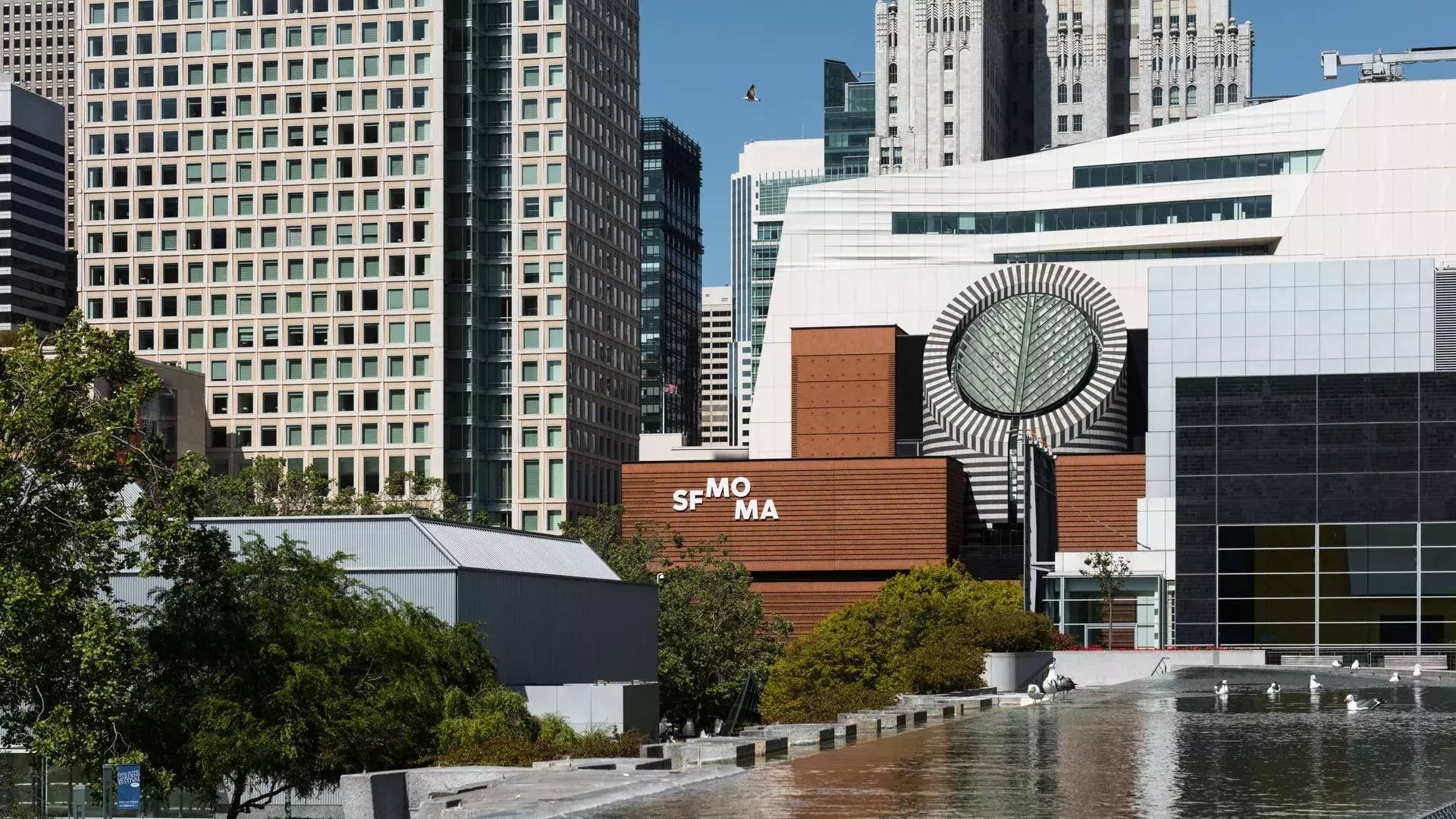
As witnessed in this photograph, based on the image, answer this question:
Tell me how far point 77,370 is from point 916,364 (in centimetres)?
10403

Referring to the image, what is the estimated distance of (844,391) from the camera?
474ft

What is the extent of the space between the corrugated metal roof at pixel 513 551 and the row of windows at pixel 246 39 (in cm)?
10469

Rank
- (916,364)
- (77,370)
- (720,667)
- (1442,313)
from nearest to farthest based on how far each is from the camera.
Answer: (77,370)
(720,667)
(1442,313)
(916,364)

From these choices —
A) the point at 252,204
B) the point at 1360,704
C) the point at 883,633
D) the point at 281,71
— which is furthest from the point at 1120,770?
the point at 281,71

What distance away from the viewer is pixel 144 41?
18962 centimetres

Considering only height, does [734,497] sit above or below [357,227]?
below

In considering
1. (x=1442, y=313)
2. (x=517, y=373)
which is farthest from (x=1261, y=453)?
(x=517, y=373)

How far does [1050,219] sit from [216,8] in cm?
8482

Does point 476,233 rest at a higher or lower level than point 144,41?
lower

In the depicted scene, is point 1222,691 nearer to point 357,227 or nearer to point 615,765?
point 615,765

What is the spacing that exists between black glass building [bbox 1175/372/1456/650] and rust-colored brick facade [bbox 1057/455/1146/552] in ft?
31.9

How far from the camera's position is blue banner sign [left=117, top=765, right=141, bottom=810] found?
39.6 metres

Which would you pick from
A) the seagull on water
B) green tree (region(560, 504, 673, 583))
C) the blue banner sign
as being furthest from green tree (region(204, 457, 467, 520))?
the seagull on water

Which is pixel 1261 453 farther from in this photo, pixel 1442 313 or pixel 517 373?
pixel 517 373
